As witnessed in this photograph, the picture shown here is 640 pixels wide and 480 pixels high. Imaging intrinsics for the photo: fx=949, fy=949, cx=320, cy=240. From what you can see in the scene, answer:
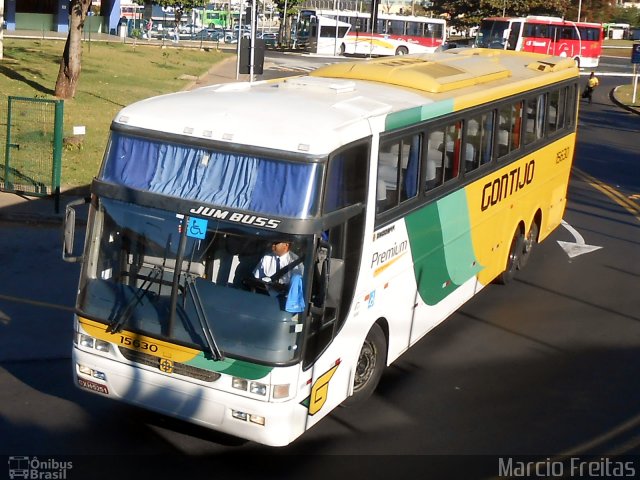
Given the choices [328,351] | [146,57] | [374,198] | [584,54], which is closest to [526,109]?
[374,198]

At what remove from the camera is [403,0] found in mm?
117812

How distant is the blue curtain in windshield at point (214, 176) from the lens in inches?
291

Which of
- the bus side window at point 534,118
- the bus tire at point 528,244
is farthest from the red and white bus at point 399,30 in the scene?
the bus side window at point 534,118

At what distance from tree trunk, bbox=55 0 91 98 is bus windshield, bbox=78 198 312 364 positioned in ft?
68.1

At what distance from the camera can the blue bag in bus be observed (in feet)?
24.0

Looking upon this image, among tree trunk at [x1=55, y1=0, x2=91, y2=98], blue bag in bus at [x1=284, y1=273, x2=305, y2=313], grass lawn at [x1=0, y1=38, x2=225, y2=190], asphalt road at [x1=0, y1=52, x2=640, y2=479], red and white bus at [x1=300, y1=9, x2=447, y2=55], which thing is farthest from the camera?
red and white bus at [x1=300, y1=9, x2=447, y2=55]

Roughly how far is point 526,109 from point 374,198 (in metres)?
5.60

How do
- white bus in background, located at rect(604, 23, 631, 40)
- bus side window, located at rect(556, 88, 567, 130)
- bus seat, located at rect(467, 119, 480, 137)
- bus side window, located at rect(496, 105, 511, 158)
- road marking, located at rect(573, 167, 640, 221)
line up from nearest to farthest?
bus seat, located at rect(467, 119, 480, 137), bus side window, located at rect(496, 105, 511, 158), bus side window, located at rect(556, 88, 567, 130), road marking, located at rect(573, 167, 640, 221), white bus in background, located at rect(604, 23, 631, 40)

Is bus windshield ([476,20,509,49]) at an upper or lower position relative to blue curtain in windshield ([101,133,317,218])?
upper

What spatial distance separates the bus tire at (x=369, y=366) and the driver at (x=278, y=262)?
1.77m

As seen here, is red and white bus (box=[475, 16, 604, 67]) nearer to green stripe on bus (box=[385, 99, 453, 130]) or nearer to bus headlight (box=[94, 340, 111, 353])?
green stripe on bus (box=[385, 99, 453, 130])

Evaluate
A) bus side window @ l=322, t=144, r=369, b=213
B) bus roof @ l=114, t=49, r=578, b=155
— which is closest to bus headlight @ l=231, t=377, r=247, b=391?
bus side window @ l=322, t=144, r=369, b=213

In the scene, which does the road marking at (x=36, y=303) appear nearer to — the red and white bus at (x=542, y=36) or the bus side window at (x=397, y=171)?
the bus side window at (x=397, y=171)

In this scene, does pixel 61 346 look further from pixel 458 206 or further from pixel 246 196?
pixel 458 206
